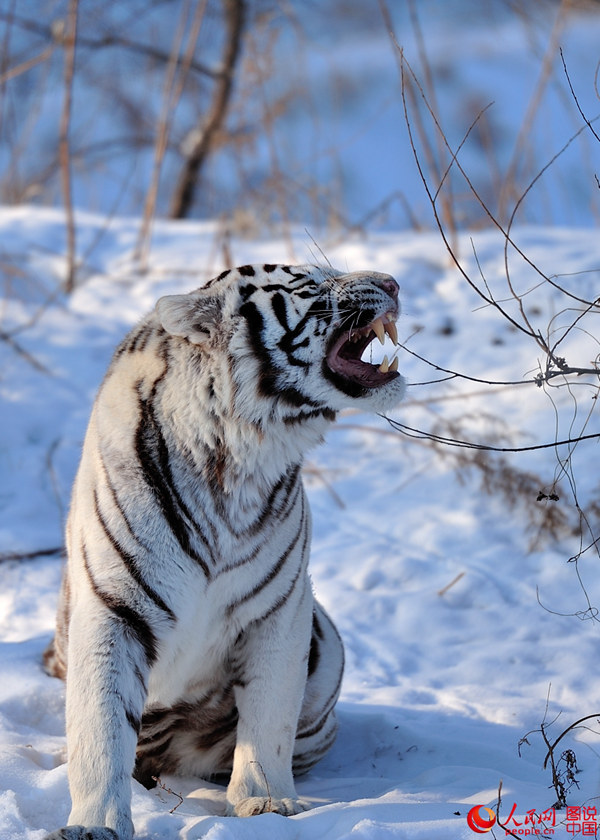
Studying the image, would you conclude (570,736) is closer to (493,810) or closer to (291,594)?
(493,810)

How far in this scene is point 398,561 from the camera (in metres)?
3.42

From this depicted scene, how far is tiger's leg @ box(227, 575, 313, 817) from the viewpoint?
201 centimetres

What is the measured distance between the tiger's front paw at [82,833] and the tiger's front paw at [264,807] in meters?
0.39

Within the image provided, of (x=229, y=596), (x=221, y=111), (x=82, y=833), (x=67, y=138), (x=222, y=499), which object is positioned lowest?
(x=82, y=833)

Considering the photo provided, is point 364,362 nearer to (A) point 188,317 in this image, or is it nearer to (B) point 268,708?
(A) point 188,317

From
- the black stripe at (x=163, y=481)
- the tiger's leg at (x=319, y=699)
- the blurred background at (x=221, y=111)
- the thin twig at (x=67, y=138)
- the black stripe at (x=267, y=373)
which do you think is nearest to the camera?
the black stripe at (x=163, y=481)

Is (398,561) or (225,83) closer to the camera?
(398,561)

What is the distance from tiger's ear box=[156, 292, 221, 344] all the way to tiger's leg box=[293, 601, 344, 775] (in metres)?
0.87

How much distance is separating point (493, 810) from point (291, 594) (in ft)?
1.95

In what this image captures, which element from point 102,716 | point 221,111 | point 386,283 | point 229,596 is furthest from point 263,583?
point 221,111

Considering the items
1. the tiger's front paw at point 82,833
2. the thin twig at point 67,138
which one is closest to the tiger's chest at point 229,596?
the tiger's front paw at point 82,833

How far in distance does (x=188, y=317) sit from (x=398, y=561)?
1742 mm

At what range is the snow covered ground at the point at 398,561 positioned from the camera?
198 cm

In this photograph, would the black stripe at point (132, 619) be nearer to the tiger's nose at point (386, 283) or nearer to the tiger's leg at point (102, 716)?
the tiger's leg at point (102, 716)
